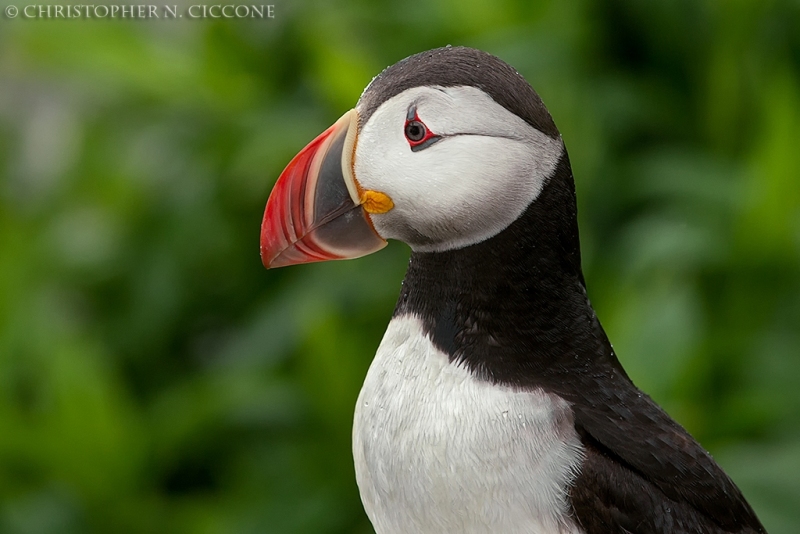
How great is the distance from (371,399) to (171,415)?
1401mm

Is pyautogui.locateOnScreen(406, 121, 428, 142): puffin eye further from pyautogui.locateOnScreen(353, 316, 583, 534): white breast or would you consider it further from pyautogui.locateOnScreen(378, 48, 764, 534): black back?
pyautogui.locateOnScreen(353, 316, 583, 534): white breast

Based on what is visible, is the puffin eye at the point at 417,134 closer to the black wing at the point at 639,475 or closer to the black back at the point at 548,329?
the black back at the point at 548,329

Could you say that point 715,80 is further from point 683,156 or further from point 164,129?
point 164,129

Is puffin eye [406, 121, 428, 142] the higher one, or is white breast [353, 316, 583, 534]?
puffin eye [406, 121, 428, 142]

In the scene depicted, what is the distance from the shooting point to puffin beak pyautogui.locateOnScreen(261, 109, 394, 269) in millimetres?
1111

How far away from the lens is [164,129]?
310cm

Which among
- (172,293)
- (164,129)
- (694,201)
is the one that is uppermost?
(164,129)

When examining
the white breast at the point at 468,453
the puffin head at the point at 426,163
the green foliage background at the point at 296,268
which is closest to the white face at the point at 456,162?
the puffin head at the point at 426,163

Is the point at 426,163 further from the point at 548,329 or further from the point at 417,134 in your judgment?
the point at 548,329

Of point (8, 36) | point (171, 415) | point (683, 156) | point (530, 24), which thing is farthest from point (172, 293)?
point (683, 156)

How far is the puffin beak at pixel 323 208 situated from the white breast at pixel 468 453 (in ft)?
0.44

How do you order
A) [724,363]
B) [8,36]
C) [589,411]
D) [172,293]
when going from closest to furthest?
[589,411] → [724,363] → [172,293] → [8,36]

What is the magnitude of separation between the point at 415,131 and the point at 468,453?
33 centimetres

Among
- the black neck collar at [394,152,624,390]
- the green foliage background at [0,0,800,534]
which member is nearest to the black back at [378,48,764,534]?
the black neck collar at [394,152,624,390]
